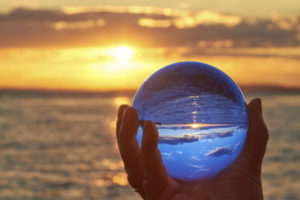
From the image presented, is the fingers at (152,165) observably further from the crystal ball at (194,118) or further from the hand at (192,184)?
the crystal ball at (194,118)

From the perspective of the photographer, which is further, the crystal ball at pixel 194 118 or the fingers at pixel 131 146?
the crystal ball at pixel 194 118

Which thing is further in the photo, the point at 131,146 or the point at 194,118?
the point at 194,118

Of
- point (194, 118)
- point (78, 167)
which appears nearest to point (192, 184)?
point (194, 118)

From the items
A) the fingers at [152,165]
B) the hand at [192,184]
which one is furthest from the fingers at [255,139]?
the fingers at [152,165]

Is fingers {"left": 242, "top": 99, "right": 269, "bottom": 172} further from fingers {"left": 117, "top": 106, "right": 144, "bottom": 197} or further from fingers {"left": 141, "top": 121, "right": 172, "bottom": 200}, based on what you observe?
fingers {"left": 117, "top": 106, "right": 144, "bottom": 197}

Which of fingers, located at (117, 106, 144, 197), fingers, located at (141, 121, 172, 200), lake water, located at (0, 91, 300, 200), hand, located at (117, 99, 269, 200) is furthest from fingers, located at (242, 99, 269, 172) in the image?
lake water, located at (0, 91, 300, 200)

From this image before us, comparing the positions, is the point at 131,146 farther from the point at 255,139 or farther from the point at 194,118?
the point at 255,139
